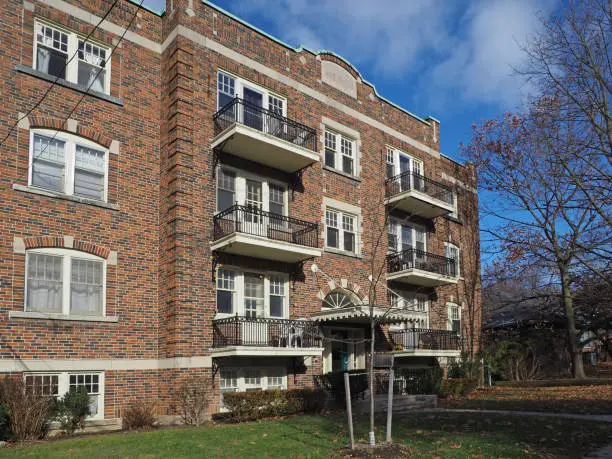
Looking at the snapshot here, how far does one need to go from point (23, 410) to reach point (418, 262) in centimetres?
1665

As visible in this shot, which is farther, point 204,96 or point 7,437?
point 204,96

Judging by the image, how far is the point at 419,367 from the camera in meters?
25.3

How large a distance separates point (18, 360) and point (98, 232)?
389 cm

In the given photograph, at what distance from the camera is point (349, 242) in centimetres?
2328

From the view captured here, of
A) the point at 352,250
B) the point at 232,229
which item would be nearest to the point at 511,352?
the point at 352,250

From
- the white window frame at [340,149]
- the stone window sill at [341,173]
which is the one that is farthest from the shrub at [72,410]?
the white window frame at [340,149]

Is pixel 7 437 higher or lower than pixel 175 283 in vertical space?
lower

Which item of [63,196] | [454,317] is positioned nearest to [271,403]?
[63,196]

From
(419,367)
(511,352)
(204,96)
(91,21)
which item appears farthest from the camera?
(511,352)

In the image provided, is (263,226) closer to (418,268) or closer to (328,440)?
(418,268)

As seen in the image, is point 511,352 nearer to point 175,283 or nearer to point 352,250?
point 352,250

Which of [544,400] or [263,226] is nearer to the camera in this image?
[263,226]

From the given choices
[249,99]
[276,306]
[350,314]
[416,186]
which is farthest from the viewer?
[416,186]

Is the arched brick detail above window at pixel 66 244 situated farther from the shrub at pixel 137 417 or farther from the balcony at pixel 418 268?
the balcony at pixel 418 268
